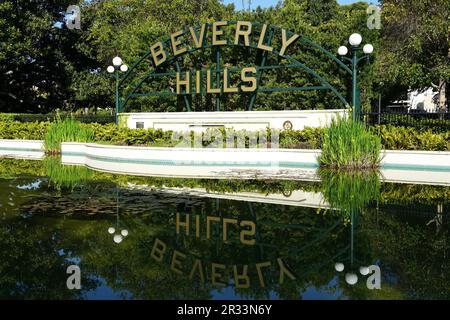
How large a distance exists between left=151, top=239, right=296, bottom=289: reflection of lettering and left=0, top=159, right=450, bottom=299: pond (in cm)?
1

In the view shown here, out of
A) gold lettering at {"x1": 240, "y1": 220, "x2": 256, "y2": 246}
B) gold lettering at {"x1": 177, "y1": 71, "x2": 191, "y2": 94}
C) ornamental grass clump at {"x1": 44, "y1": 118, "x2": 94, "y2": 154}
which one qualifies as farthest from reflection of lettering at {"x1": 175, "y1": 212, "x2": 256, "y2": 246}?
gold lettering at {"x1": 177, "y1": 71, "x2": 191, "y2": 94}

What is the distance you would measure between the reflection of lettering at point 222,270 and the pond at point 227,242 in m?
0.01

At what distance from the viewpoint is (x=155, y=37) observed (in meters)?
31.0

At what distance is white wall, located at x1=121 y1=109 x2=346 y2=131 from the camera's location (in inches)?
825

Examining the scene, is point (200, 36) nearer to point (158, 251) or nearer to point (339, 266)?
point (158, 251)

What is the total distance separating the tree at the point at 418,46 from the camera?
24.8 meters

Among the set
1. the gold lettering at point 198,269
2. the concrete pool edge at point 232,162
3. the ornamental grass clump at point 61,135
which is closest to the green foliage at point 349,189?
the concrete pool edge at point 232,162

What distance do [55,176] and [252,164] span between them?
20.8 feet

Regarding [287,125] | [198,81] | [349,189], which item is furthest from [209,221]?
[198,81]

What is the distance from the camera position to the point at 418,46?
24531mm

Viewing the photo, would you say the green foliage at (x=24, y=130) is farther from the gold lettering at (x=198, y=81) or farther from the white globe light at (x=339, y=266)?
the white globe light at (x=339, y=266)
